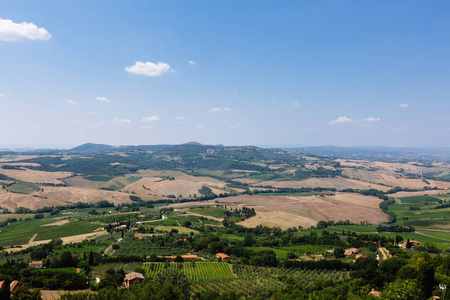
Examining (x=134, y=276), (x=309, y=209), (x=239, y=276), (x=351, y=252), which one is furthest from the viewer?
(x=309, y=209)

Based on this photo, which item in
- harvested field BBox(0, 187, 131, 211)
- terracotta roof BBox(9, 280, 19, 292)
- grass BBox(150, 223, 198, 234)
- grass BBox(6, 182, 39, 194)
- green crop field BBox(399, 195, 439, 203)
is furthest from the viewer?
grass BBox(6, 182, 39, 194)

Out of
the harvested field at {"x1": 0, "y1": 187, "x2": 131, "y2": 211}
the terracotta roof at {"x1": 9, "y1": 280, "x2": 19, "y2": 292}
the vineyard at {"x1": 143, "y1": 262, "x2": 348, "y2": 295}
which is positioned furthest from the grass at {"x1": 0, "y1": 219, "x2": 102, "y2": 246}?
the vineyard at {"x1": 143, "y1": 262, "x2": 348, "y2": 295}

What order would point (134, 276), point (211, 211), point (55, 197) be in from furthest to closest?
point (55, 197), point (211, 211), point (134, 276)

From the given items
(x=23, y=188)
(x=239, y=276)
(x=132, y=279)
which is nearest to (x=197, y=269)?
(x=239, y=276)

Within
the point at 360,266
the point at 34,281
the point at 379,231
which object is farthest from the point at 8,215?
the point at 379,231

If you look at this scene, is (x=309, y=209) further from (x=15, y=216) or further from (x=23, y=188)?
(x=23, y=188)

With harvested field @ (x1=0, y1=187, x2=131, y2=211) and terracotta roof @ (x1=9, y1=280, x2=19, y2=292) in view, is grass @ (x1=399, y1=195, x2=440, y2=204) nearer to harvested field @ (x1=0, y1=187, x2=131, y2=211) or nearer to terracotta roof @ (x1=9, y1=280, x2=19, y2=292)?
harvested field @ (x1=0, y1=187, x2=131, y2=211)

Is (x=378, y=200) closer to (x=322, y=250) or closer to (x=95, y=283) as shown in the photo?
(x=322, y=250)

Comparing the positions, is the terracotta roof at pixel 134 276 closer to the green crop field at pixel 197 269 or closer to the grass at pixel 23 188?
the green crop field at pixel 197 269
